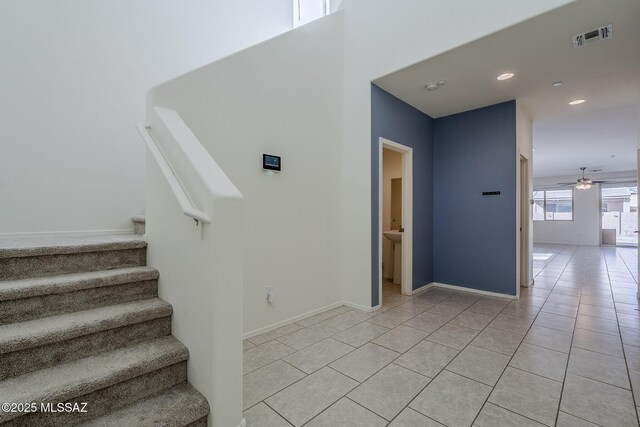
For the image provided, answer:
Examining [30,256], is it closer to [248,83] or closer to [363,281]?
[248,83]

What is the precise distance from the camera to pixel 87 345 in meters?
1.52

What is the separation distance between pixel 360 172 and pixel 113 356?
2.90 m

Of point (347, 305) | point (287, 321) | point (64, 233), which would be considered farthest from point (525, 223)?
point (64, 233)

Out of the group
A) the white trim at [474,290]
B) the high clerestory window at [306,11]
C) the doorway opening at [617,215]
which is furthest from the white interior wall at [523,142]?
the doorway opening at [617,215]

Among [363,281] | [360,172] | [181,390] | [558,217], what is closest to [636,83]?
[360,172]

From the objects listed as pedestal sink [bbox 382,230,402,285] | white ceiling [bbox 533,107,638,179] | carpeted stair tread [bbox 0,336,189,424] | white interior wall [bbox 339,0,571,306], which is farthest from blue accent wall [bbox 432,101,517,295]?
carpeted stair tread [bbox 0,336,189,424]

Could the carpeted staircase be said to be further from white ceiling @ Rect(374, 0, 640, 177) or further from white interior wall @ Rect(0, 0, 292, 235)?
white ceiling @ Rect(374, 0, 640, 177)

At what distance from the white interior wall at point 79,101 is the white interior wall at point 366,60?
6.60 feet

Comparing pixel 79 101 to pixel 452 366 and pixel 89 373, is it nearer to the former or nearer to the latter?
pixel 89 373

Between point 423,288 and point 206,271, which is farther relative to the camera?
point 423,288

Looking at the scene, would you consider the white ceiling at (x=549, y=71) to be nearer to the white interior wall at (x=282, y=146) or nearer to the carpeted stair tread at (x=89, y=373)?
the white interior wall at (x=282, y=146)

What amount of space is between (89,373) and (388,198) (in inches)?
194

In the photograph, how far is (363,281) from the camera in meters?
3.55

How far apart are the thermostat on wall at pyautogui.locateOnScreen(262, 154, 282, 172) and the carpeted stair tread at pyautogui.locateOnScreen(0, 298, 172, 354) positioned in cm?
154
